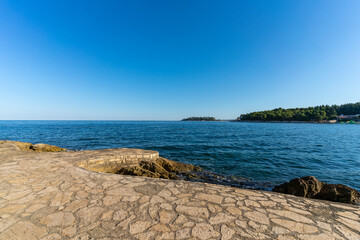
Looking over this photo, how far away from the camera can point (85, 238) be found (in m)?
2.08

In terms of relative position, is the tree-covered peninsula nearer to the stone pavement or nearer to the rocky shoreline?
the rocky shoreline

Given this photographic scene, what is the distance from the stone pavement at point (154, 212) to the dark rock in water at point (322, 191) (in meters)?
2.25

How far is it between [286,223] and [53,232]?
3.94 metres

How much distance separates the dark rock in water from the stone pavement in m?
2.25

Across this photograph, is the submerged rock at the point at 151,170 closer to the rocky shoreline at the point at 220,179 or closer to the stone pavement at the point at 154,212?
the rocky shoreline at the point at 220,179

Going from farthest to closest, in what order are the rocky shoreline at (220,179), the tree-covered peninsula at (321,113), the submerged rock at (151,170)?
the tree-covered peninsula at (321,113) < the submerged rock at (151,170) < the rocky shoreline at (220,179)

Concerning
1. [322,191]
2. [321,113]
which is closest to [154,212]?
[322,191]

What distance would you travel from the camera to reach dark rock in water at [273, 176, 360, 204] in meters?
4.93

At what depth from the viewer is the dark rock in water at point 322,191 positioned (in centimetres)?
493

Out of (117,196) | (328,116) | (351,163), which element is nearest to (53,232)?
(117,196)

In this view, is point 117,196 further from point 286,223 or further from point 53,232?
point 286,223

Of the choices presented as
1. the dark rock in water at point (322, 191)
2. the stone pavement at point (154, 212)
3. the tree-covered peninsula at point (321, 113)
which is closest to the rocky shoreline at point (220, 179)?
the dark rock in water at point (322, 191)

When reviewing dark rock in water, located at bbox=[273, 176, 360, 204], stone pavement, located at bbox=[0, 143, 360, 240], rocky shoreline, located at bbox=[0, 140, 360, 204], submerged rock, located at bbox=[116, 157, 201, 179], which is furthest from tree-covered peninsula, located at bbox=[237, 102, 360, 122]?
stone pavement, located at bbox=[0, 143, 360, 240]

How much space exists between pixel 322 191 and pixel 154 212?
6418 mm
